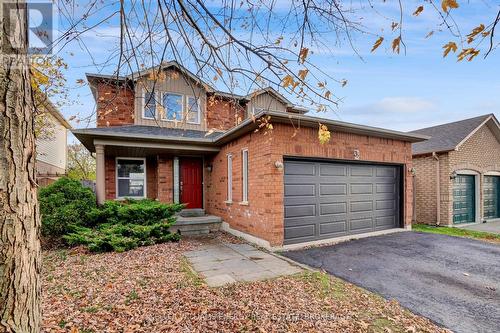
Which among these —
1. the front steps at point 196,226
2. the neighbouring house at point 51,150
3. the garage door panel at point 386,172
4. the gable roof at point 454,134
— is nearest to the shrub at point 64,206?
the front steps at point 196,226

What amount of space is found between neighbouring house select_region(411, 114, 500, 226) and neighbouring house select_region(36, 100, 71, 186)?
56.2 ft

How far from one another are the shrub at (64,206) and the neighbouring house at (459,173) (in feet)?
42.9

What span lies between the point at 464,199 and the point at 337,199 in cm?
798

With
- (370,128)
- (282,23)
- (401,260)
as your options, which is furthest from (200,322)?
(370,128)

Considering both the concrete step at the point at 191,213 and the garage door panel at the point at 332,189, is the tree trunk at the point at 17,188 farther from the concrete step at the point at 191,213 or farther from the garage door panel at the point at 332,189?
the concrete step at the point at 191,213

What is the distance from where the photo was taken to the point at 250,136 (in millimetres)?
7512

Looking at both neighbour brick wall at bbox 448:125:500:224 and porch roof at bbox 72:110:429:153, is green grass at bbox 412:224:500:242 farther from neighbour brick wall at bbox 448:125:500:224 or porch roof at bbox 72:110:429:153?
porch roof at bbox 72:110:429:153

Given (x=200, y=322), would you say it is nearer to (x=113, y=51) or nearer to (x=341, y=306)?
(x=341, y=306)

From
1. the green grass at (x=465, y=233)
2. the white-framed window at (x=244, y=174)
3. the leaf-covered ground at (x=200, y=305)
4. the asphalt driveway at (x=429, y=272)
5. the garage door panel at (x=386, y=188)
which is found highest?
the white-framed window at (x=244, y=174)

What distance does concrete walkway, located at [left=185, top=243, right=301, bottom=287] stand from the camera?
461cm

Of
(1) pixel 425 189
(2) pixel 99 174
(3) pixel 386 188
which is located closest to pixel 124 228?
(2) pixel 99 174

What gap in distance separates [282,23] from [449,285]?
5.03 metres

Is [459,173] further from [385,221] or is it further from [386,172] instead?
[385,221]

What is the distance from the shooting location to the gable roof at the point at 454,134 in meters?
11.0
